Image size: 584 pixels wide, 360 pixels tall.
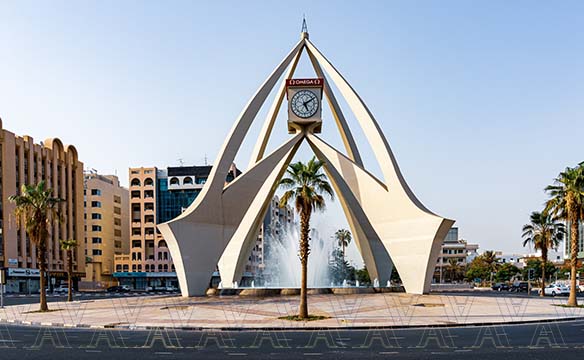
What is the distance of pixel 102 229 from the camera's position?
110m

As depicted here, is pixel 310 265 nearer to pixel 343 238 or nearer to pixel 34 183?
pixel 343 238

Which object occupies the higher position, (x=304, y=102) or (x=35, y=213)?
(x=304, y=102)

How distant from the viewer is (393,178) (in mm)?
42094

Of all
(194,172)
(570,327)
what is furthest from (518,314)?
(194,172)

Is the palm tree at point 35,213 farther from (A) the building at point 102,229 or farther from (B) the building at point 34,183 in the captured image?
Answer: (A) the building at point 102,229

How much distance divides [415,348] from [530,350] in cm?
306

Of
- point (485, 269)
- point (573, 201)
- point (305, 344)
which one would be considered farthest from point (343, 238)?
point (305, 344)

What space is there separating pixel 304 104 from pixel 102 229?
247 ft

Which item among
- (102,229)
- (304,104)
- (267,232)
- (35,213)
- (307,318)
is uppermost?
(304,104)

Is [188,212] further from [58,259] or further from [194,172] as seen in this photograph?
[194,172]

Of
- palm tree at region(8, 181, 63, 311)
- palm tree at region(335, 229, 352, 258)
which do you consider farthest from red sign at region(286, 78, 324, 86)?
palm tree at region(335, 229, 352, 258)

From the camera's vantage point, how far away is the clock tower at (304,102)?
46.5 metres

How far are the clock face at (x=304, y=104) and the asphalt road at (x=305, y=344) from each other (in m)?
27.2

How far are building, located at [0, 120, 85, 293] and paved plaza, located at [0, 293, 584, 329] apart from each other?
159 feet
